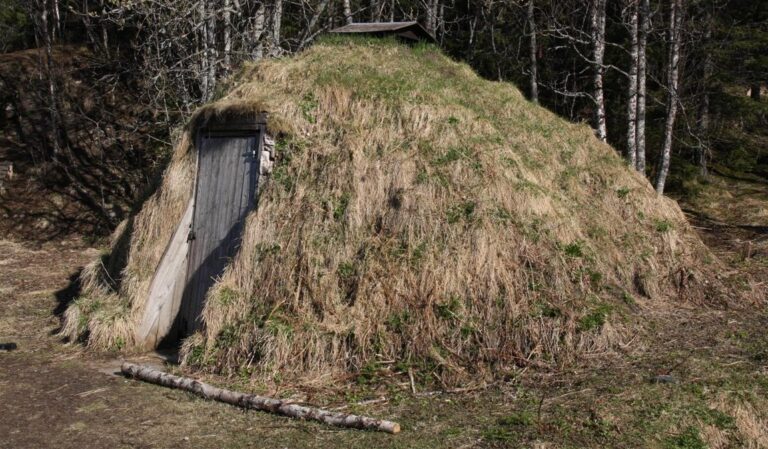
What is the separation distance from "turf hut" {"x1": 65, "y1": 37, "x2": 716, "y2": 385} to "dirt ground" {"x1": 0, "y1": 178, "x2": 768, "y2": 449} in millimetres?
443

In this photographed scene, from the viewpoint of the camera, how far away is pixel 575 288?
327 inches

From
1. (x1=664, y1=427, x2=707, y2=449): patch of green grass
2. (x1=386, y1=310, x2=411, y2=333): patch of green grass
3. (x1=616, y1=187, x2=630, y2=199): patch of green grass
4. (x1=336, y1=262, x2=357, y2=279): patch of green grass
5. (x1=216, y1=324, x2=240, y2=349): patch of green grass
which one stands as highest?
(x1=616, y1=187, x2=630, y2=199): patch of green grass

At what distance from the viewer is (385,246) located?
8.41 meters

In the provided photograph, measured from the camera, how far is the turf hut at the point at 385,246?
7.76 m

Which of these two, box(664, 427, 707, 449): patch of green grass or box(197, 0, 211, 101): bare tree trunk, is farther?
box(197, 0, 211, 101): bare tree trunk

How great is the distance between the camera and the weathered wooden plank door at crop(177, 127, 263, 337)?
931 centimetres

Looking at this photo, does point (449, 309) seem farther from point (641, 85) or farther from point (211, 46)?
point (641, 85)

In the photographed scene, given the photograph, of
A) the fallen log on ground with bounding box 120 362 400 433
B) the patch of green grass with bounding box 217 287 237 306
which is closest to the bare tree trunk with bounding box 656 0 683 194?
the patch of green grass with bounding box 217 287 237 306

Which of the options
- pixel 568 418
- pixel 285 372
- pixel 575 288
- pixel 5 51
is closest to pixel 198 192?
pixel 285 372

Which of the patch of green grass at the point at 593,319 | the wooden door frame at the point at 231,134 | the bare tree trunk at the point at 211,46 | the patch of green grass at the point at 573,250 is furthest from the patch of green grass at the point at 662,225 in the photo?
the bare tree trunk at the point at 211,46

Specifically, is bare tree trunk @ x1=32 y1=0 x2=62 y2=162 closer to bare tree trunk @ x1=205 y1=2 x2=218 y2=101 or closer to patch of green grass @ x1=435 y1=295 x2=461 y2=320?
bare tree trunk @ x1=205 y1=2 x2=218 y2=101

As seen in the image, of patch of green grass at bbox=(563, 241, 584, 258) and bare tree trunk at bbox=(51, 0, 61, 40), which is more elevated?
bare tree trunk at bbox=(51, 0, 61, 40)

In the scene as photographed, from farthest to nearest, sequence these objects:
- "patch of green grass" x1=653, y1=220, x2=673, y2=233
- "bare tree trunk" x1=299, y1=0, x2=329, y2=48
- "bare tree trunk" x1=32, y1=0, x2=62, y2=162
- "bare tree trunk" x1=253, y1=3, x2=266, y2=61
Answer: "bare tree trunk" x1=32, y1=0, x2=62, y2=162 < "bare tree trunk" x1=253, y1=3, x2=266, y2=61 < "bare tree trunk" x1=299, y1=0, x2=329, y2=48 < "patch of green grass" x1=653, y1=220, x2=673, y2=233

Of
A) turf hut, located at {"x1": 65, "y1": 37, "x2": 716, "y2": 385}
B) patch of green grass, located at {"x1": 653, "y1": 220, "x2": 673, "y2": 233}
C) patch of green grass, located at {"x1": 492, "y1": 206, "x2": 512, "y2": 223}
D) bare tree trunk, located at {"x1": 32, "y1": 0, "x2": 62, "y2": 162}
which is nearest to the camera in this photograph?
turf hut, located at {"x1": 65, "y1": 37, "x2": 716, "y2": 385}
